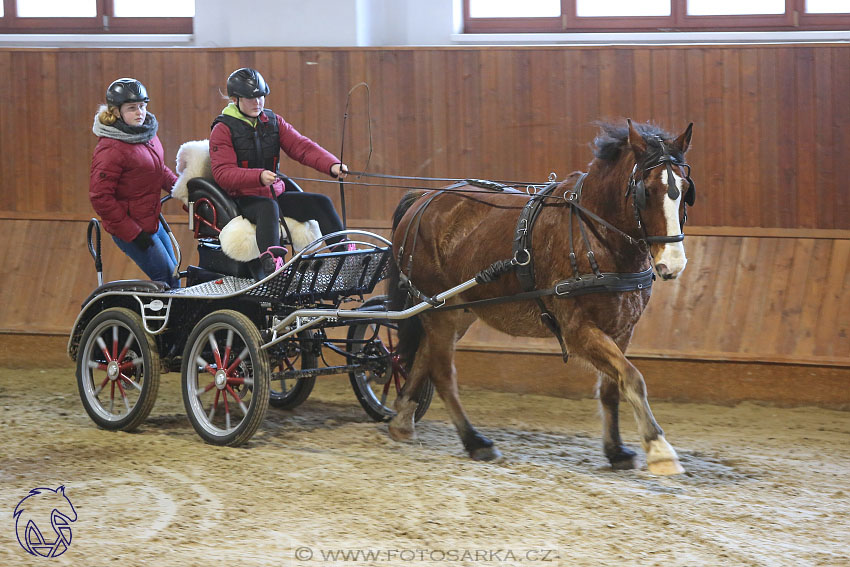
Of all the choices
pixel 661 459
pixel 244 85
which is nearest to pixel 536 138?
pixel 244 85

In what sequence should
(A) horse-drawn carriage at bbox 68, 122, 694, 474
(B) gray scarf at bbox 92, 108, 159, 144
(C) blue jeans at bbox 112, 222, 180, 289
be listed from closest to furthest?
(A) horse-drawn carriage at bbox 68, 122, 694, 474 < (B) gray scarf at bbox 92, 108, 159, 144 < (C) blue jeans at bbox 112, 222, 180, 289

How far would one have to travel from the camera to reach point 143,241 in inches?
213

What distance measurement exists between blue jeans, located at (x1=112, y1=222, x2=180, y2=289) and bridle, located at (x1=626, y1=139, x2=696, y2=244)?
2.70m

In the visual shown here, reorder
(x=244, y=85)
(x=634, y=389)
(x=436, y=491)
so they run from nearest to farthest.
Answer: (x=634, y=389), (x=436, y=491), (x=244, y=85)

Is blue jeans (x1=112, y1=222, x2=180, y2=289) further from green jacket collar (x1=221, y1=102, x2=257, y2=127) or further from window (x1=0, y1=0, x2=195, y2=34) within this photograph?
window (x1=0, y1=0, x2=195, y2=34)

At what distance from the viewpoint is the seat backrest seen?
16.9ft

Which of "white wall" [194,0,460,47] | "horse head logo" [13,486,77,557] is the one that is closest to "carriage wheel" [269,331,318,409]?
"horse head logo" [13,486,77,557]

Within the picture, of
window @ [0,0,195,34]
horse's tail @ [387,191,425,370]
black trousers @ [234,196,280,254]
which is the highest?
window @ [0,0,195,34]

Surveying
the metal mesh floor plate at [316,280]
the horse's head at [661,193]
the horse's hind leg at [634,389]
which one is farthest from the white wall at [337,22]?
the horse's hind leg at [634,389]

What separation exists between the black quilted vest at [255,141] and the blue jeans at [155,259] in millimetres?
698

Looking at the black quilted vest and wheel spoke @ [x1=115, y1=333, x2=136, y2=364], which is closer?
the black quilted vest

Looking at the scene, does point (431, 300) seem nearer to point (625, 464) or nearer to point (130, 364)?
point (625, 464)

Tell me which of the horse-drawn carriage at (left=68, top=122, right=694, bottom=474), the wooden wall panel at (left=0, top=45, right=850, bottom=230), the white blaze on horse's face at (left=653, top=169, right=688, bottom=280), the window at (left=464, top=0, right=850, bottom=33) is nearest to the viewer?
the white blaze on horse's face at (left=653, top=169, right=688, bottom=280)

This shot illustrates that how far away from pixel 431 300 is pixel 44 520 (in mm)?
1965
